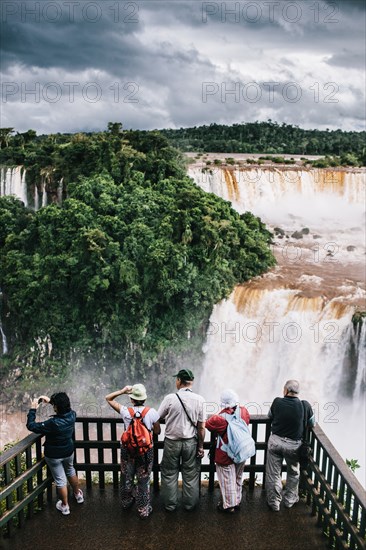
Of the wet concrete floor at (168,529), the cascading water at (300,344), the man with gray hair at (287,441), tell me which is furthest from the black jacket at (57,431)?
the cascading water at (300,344)

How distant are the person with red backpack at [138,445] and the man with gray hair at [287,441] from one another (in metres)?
0.88

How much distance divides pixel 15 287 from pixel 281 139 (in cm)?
2029

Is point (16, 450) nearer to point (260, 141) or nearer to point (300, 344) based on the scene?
point (300, 344)

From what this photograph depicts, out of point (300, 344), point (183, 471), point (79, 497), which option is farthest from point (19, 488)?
point (300, 344)

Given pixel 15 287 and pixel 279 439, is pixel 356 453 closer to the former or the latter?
pixel 279 439

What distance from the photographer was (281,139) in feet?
96.3

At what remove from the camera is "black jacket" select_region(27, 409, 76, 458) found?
3.72m

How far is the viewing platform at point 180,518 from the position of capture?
3.62 metres

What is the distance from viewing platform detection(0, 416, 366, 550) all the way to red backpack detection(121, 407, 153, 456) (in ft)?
1.15

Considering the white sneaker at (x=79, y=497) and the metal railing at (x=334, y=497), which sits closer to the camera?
the metal railing at (x=334, y=497)

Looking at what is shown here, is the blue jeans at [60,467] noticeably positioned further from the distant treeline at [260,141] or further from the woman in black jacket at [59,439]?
the distant treeline at [260,141]

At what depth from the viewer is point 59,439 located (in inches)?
150

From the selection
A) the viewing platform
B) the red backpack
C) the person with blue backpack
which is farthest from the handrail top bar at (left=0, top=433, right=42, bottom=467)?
the person with blue backpack

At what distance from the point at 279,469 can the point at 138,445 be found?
43.1 inches
